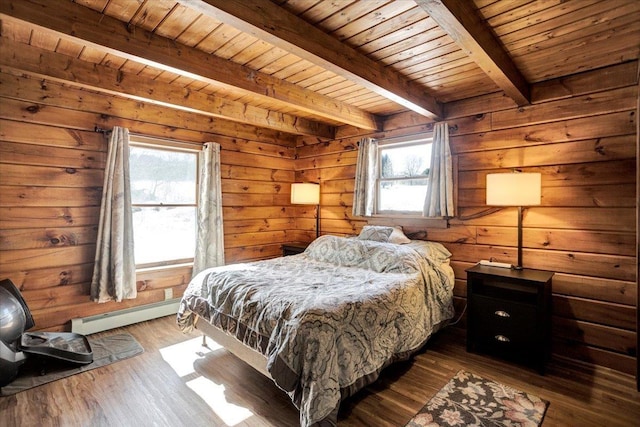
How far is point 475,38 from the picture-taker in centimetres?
176

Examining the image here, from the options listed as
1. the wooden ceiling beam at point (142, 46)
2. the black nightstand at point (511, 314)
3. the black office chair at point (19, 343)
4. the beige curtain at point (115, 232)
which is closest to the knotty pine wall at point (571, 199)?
the black nightstand at point (511, 314)

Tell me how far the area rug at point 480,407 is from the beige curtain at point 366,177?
2056 mm

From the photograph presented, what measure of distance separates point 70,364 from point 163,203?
1.72 metres

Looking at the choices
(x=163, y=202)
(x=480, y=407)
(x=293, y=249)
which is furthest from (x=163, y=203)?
(x=480, y=407)

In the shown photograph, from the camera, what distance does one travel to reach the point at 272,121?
3760 mm

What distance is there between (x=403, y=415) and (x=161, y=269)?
2.84 m

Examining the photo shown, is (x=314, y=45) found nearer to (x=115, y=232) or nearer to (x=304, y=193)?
(x=304, y=193)

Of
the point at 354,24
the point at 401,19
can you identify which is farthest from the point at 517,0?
the point at 354,24

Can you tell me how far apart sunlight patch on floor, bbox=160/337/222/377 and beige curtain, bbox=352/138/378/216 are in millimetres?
2151

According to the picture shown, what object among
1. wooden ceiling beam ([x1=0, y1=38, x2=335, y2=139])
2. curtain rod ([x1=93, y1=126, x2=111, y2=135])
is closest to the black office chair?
curtain rod ([x1=93, y1=126, x2=111, y2=135])

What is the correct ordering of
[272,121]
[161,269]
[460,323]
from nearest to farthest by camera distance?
[460,323] < [161,269] < [272,121]

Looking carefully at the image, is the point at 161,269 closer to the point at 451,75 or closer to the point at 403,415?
the point at 403,415

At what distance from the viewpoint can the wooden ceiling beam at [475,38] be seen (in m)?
1.52

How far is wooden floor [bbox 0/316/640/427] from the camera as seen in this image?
1864mm
